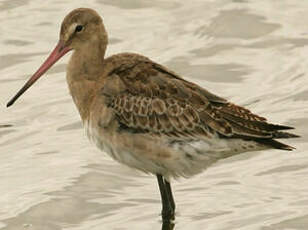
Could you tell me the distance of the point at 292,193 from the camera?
1146 cm

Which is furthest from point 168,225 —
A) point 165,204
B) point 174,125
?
point 174,125

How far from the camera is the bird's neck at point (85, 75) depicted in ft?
35.7

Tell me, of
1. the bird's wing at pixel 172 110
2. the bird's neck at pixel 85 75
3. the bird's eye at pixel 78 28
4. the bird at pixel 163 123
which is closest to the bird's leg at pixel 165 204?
the bird at pixel 163 123

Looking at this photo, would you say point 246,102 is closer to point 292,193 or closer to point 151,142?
point 292,193

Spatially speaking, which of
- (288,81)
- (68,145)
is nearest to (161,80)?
(68,145)

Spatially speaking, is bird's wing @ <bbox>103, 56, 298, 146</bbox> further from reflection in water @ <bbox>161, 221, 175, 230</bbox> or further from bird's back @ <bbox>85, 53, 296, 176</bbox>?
reflection in water @ <bbox>161, 221, 175, 230</bbox>

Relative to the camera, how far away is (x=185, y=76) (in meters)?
15.0

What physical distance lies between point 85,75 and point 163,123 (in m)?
0.91

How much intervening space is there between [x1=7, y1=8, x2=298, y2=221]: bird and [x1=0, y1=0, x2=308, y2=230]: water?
73 cm

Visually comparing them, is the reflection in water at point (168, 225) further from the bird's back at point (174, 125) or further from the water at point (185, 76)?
the bird's back at point (174, 125)

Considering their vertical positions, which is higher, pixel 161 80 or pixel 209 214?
pixel 161 80

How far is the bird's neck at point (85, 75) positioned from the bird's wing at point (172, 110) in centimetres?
24

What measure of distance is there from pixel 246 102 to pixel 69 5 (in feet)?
12.7

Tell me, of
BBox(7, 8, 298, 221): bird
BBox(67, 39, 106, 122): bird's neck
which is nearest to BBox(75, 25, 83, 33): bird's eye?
BBox(67, 39, 106, 122): bird's neck
